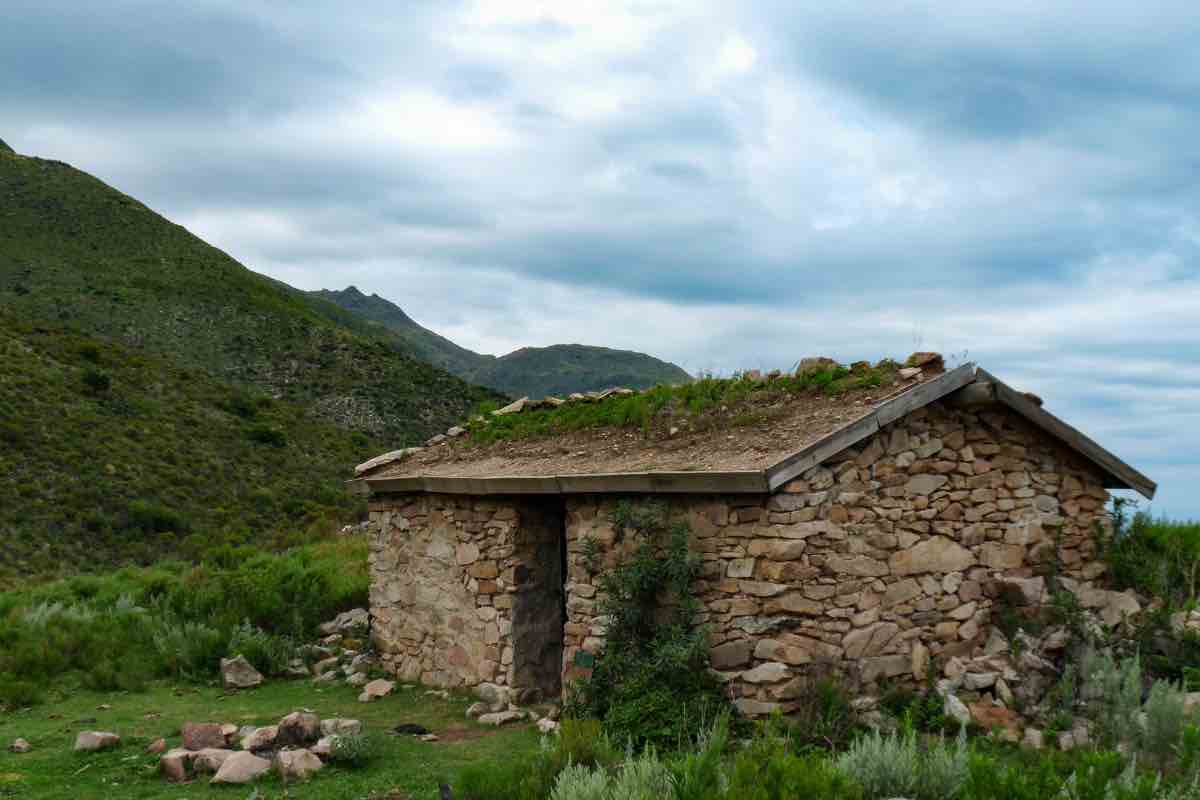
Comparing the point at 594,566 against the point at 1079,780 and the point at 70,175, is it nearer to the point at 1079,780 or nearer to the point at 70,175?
the point at 1079,780

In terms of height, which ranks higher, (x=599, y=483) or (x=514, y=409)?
(x=514, y=409)

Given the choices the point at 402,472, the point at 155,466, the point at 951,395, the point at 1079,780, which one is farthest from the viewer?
the point at 155,466

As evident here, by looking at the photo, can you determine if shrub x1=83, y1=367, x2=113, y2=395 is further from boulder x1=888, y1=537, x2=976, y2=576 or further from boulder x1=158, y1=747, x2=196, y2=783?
boulder x1=888, y1=537, x2=976, y2=576

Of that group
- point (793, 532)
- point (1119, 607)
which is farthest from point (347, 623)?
point (1119, 607)

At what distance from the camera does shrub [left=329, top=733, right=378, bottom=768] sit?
670 centimetres

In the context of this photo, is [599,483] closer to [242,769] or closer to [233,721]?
[242,769]

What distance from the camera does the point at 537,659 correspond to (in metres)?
8.81

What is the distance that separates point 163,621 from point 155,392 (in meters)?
20.5

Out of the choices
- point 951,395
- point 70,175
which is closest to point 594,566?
point 951,395

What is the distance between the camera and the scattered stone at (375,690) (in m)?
9.17

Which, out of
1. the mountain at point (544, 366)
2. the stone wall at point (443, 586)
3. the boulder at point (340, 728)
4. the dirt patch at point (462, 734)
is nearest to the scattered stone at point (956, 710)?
the dirt patch at point (462, 734)

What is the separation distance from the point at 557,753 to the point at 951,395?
13.7ft

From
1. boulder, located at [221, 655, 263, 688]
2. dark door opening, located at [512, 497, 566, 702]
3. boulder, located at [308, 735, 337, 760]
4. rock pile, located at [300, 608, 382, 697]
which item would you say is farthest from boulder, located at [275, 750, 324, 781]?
boulder, located at [221, 655, 263, 688]

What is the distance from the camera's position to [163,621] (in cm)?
1130
